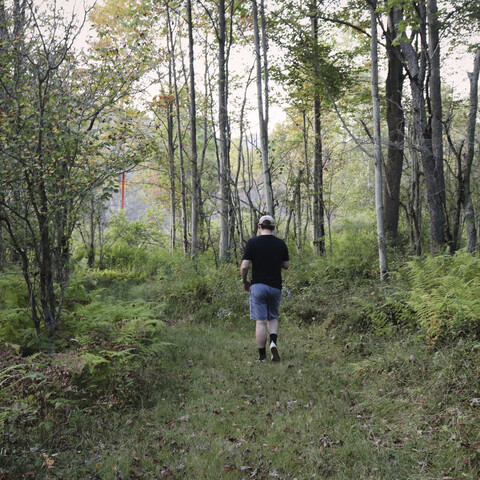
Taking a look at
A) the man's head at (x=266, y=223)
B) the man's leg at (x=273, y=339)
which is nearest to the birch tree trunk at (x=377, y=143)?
the man's head at (x=266, y=223)

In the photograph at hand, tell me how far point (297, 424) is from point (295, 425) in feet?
0.08

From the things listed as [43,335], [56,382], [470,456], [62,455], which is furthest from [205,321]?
[470,456]

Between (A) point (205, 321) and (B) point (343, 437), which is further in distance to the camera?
(A) point (205, 321)

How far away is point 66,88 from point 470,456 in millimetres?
6301

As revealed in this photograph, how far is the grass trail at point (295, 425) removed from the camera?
3.17 metres

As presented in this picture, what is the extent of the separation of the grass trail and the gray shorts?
724 mm

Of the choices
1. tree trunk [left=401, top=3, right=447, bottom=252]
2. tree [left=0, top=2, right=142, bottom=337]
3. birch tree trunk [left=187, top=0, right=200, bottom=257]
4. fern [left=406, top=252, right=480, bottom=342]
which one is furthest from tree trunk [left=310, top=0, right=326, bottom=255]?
tree [left=0, top=2, right=142, bottom=337]

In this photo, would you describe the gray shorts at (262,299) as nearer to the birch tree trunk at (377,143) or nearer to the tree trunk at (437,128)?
the birch tree trunk at (377,143)

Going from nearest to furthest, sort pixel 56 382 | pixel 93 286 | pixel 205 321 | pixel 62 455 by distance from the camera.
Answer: pixel 62 455 → pixel 56 382 → pixel 205 321 → pixel 93 286

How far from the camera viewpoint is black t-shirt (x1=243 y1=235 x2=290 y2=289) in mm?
6137

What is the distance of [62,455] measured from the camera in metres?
3.29

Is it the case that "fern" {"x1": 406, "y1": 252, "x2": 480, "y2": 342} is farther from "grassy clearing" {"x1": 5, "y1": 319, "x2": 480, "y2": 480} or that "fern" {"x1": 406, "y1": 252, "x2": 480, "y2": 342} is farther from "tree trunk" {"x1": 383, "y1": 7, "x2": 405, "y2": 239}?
"tree trunk" {"x1": 383, "y1": 7, "x2": 405, "y2": 239}

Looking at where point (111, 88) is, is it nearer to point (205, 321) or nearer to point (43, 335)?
point (43, 335)

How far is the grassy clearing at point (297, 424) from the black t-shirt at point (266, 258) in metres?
1.28
